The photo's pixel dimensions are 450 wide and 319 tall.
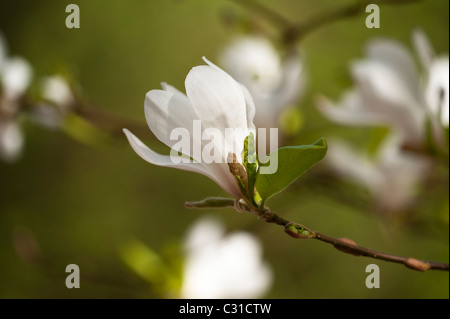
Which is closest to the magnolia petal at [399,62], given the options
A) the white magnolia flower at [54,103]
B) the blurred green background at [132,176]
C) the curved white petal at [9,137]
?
the white magnolia flower at [54,103]

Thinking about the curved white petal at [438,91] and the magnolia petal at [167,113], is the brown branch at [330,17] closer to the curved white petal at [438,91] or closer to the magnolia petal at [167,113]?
the curved white petal at [438,91]

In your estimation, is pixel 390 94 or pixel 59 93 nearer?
pixel 390 94

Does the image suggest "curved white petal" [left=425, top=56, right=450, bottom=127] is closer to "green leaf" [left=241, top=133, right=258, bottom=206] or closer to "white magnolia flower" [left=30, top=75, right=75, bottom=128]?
"green leaf" [left=241, top=133, right=258, bottom=206]

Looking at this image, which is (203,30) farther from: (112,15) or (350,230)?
(350,230)

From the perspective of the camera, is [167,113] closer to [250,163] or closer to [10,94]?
[250,163]

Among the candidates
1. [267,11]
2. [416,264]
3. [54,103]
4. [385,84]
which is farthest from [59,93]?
[416,264]
